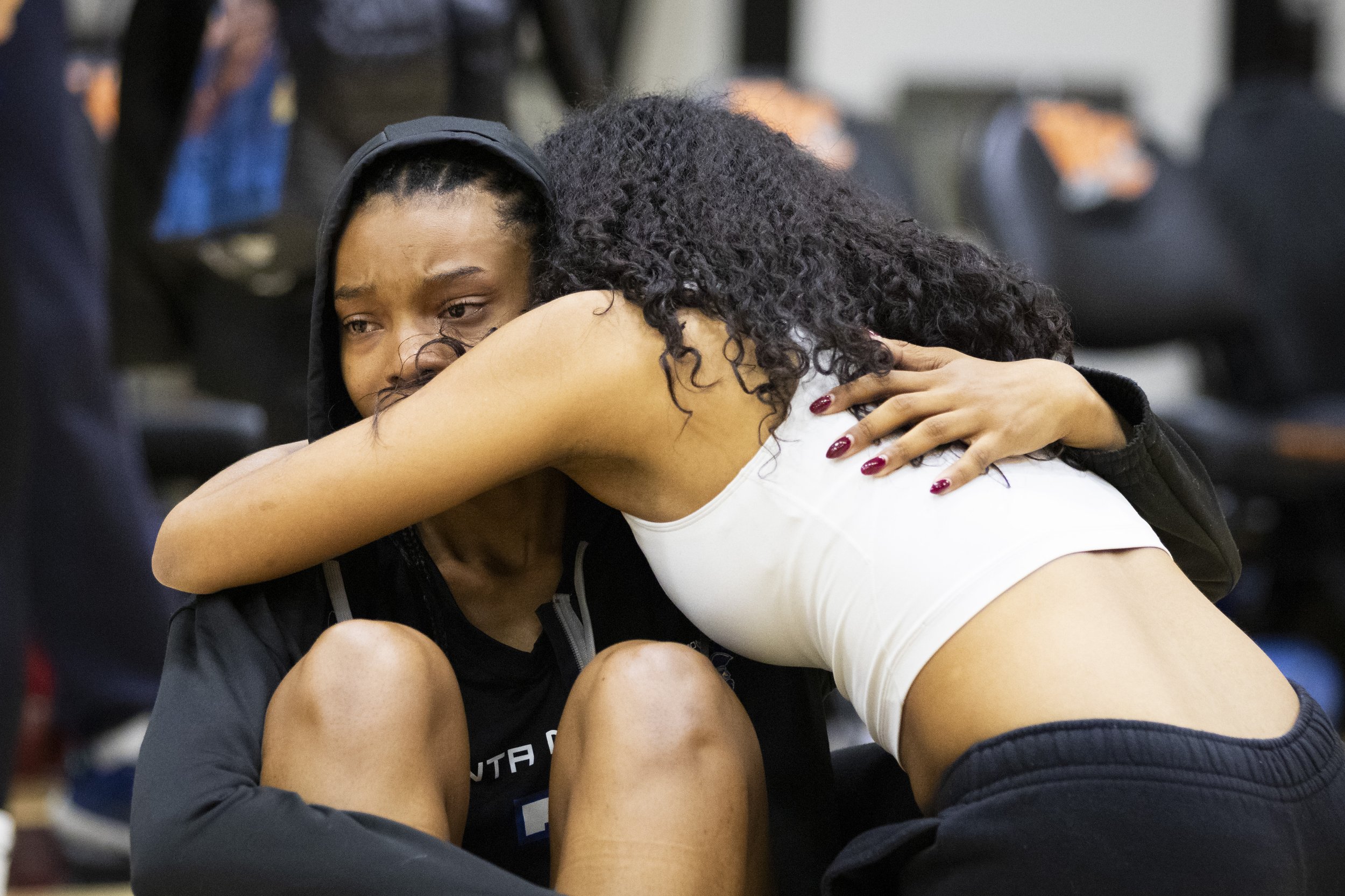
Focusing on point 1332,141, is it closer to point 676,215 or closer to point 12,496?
point 676,215

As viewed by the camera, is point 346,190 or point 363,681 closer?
point 363,681

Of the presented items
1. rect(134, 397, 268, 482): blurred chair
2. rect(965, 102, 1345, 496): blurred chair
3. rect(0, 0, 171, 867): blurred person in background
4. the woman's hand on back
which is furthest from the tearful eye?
rect(134, 397, 268, 482): blurred chair

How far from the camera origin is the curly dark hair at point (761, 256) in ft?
2.98

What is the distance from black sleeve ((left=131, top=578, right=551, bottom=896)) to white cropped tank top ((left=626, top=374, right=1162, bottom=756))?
0.80 ft

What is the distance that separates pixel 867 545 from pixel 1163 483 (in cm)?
27

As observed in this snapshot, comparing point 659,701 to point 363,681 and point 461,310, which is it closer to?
point 363,681

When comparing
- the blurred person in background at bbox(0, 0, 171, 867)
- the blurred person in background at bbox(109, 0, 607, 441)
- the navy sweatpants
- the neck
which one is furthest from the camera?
the blurred person in background at bbox(0, 0, 171, 867)

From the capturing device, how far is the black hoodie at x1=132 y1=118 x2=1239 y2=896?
0.80m

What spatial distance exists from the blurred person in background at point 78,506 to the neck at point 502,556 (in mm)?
877

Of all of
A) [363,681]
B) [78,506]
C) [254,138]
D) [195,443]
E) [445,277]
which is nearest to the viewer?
[363,681]

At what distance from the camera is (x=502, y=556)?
3.58ft

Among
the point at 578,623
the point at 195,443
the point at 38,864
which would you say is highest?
the point at 578,623

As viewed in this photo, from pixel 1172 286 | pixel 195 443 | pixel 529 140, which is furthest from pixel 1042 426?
pixel 195 443

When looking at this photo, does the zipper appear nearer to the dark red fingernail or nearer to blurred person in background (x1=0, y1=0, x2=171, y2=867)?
the dark red fingernail
